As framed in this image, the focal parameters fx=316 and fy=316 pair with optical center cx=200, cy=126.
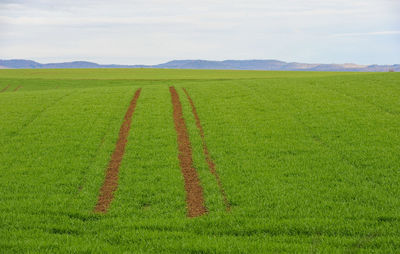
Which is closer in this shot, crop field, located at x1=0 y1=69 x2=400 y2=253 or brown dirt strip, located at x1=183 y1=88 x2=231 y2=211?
crop field, located at x1=0 y1=69 x2=400 y2=253

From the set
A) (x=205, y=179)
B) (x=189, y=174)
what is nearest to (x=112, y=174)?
(x=189, y=174)

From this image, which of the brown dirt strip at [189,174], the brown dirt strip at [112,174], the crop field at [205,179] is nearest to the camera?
the crop field at [205,179]

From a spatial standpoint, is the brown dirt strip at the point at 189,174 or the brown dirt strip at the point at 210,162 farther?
the brown dirt strip at the point at 210,162

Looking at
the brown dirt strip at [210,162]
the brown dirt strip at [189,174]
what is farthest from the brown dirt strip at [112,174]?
the brown dirt strip at [210,162]

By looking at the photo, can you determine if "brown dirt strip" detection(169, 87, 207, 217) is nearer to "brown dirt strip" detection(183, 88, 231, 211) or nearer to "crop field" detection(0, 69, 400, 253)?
"crop field" detection(0, 69, 400, 253)

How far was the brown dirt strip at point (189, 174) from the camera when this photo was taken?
11453 mm

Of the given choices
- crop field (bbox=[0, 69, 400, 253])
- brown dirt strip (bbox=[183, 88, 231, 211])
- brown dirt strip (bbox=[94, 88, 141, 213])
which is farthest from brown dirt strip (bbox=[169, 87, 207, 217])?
brown dirt strip (bbox=[94, 88, 141, 213])

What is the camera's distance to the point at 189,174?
14516mm

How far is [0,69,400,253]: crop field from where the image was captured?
9.20 meters

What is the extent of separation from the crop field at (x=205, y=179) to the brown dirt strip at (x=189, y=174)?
7cm

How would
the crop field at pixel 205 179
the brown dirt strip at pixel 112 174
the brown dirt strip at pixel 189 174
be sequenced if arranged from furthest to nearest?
the brown dirt strip at pixel 112 174 < the brown dirt strip at pixel 189 174 < the crop field at pixel 205 179

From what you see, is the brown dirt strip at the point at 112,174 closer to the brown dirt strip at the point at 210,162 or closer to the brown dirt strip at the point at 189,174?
the brown dirt strip at the point at 189,174

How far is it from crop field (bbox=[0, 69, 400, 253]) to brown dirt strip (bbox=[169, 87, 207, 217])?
0.07m

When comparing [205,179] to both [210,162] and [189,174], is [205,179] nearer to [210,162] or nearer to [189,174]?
[189,174]
